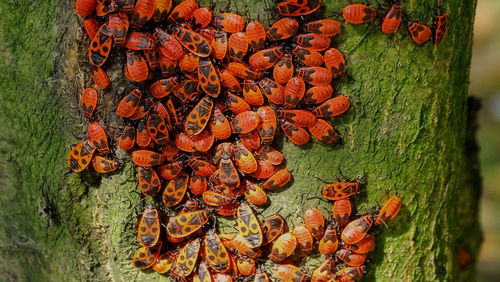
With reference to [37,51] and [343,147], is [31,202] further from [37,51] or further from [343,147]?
[343,147]

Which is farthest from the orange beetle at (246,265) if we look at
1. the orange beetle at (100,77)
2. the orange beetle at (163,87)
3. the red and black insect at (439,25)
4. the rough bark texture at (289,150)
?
the red and black insect at (439,25)

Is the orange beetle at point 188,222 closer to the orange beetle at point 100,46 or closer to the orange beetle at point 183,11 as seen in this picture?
the orange beetle at point 100,46

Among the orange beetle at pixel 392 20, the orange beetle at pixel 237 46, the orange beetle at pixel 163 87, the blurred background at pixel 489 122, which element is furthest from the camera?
the blurred background at pixel 489 122

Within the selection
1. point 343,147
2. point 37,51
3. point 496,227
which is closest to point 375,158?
point 343,147

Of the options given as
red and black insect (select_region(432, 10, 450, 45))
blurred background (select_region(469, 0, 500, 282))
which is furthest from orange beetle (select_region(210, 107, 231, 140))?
blurred background (select_region(469, 0, 500, 282))

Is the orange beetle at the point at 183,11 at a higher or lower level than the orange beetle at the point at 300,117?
higher

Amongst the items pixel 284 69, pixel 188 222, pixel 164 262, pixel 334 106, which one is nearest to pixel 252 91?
pixel 284 69
